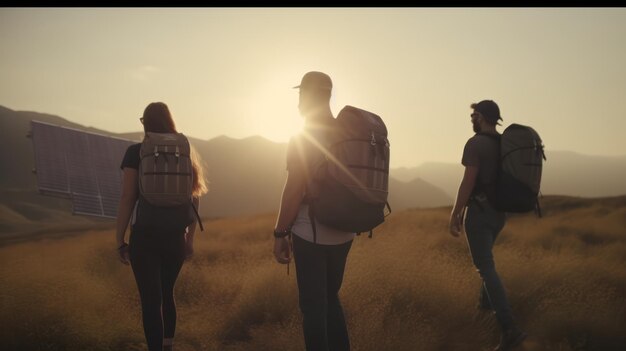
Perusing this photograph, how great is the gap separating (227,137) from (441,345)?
612ft

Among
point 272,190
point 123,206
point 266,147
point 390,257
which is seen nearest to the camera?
point 123,206

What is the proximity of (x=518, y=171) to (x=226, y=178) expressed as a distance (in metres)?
154

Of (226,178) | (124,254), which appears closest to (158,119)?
(124,254)

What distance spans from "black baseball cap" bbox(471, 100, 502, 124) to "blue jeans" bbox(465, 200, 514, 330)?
31.4 inches

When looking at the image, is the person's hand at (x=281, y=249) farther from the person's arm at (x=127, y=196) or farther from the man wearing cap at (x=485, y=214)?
the man wearing cap at (x=485, y=214)

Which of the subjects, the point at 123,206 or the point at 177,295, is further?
the point at 177,295

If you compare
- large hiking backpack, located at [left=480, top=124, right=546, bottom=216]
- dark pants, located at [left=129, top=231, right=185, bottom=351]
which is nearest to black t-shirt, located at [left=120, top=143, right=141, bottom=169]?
dark pants, located at [left=129, top=231, right=185, bottom=351]

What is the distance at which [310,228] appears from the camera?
119 inches

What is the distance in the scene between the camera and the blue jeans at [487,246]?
4.49 m

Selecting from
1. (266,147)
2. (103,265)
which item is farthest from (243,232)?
(266,147)

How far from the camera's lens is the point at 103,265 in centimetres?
857

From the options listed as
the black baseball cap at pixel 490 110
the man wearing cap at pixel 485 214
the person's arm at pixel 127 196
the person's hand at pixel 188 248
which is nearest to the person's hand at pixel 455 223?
the man wearing cap at pixel 485 214

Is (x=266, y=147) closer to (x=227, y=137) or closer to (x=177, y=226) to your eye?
(x=227, y=137)

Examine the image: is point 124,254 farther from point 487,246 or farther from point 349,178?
point 487,246
